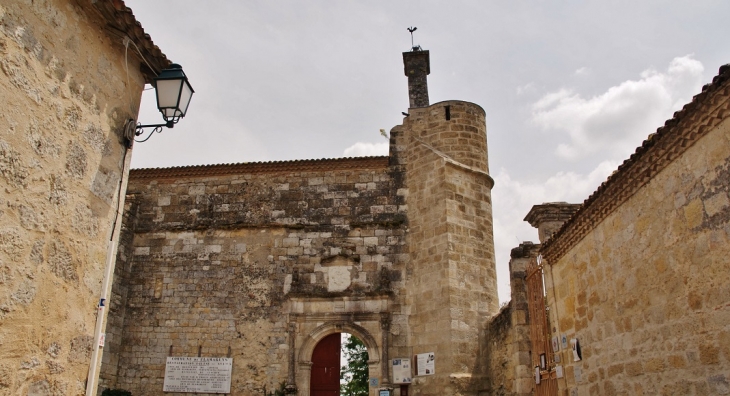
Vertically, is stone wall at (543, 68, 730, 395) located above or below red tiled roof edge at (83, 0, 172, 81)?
below

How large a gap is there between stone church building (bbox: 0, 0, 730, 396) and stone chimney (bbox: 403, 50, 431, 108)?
6 cm

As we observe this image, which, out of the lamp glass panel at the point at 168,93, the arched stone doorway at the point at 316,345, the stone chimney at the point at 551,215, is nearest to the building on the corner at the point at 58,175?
the lamp glass panel at the point at 168,93

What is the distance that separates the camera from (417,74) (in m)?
14.3

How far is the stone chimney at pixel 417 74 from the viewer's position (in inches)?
A: 552

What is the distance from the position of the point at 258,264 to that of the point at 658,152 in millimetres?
8994

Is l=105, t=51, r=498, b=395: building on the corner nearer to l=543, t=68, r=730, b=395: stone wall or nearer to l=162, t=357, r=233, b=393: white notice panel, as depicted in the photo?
l=162, t=357, r=233, b=393: white notice panel

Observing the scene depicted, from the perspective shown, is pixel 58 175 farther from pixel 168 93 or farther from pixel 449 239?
pixel 449 239

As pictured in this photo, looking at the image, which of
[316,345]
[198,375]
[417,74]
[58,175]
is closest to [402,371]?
[316,345]

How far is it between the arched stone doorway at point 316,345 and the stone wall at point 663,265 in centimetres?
509

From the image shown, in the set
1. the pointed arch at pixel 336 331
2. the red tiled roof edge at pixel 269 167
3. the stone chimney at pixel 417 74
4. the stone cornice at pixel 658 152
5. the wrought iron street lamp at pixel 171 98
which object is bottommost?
the pointed arch at pixel 336 331

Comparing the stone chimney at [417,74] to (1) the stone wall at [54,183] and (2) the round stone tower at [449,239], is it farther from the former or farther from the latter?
(1) the stone wall at [54,183]

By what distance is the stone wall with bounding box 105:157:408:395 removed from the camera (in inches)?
449

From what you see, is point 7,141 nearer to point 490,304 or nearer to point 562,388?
point 562,388

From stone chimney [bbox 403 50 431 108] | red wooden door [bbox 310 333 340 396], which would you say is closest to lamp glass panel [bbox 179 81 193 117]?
red wooden door [bbox 310 333 340 396]
